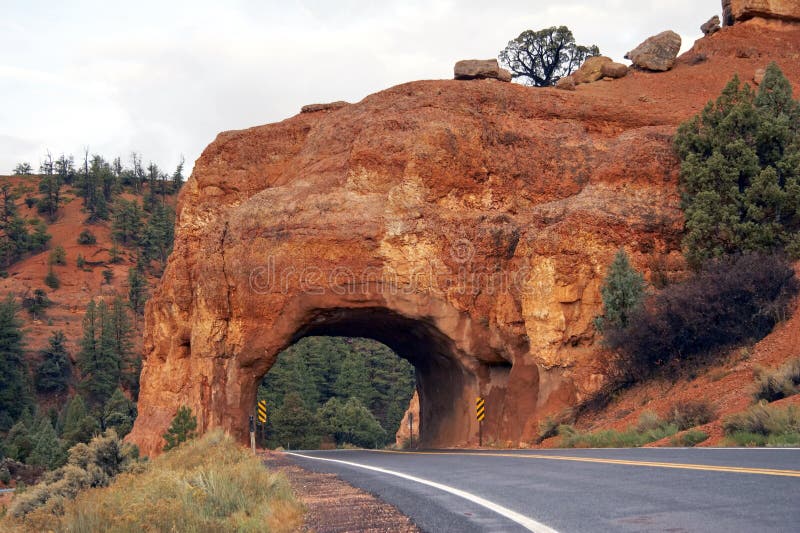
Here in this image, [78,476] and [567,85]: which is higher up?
[567,85]

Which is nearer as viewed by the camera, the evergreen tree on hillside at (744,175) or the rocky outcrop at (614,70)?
A: the evergreen tree on hillside at (744,175)

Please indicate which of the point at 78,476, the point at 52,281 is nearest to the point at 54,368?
the point at 52,281

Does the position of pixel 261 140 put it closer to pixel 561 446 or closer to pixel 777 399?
pixel 561 446

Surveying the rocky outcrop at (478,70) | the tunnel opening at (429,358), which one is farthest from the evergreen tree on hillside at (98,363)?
the rocky outcrop at (478,70)

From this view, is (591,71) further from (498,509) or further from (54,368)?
(54,368)

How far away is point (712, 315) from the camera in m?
23.7

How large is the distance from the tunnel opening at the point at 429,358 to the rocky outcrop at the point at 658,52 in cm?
2003

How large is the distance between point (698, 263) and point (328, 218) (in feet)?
43.6

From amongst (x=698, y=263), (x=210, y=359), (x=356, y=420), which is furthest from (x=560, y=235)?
(x=356, y=420)

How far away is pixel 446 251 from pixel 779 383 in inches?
609

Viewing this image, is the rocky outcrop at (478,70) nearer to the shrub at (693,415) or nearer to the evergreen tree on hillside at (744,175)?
the evergreen tree on hillside at (744,175)

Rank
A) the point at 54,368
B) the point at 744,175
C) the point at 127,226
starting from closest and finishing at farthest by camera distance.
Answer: the point at 744,175 → the point at 54,368 → the point at 127,226

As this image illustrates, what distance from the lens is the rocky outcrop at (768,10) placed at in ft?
149

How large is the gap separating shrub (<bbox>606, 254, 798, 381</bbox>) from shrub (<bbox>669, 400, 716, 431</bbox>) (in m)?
5.44
